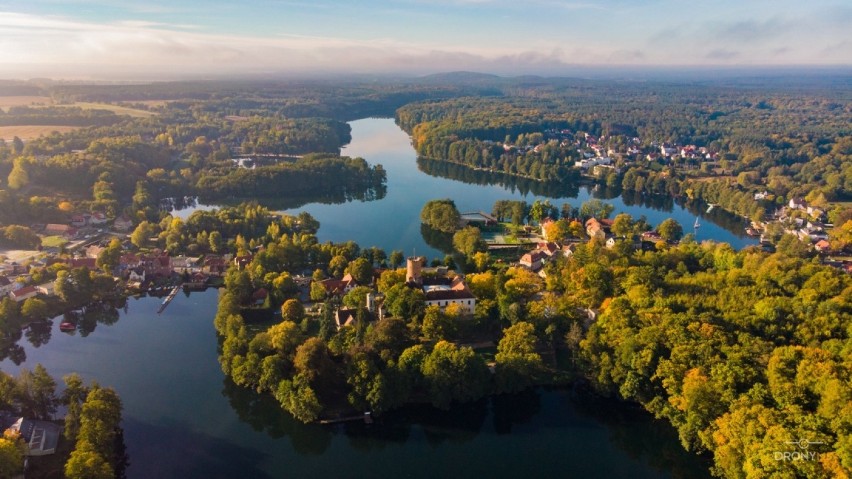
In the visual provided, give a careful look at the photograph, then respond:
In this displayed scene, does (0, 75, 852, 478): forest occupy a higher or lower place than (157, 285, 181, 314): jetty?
higher

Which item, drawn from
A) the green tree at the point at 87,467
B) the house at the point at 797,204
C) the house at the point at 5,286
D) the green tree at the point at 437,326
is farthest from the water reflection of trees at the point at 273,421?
Result: the house at the point at 797,204

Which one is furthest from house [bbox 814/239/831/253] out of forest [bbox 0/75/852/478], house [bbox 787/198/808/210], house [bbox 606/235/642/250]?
house [bbox 787/198/808/210]

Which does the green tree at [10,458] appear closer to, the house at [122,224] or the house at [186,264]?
the house at [186,264]

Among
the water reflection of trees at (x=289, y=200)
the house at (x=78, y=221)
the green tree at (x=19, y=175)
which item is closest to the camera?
the house at (x=78, y=221)

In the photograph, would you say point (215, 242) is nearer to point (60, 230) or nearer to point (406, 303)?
point (60, 230)

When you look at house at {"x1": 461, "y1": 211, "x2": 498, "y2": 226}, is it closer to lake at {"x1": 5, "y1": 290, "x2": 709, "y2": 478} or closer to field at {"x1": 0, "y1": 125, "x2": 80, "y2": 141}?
lake at {"x1": 5, "y1": 290, "x2": 709, "y2": 478}

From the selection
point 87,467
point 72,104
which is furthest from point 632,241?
point 72,104
